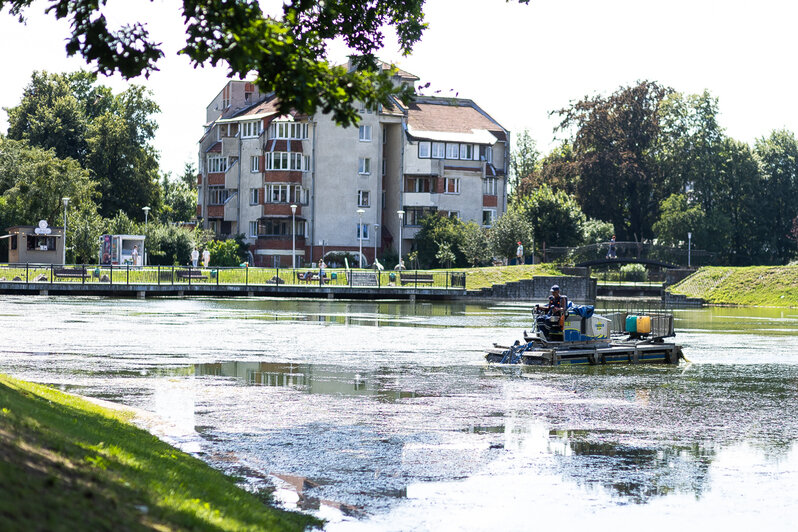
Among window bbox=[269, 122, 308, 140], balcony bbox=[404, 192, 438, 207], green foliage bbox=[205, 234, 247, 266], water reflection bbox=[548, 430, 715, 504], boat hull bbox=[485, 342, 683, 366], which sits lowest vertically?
water reflection bbox=[548, 430, 715, 504]

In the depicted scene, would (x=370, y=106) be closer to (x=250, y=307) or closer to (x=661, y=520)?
(x=661, y=520)

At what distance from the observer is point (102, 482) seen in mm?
8445

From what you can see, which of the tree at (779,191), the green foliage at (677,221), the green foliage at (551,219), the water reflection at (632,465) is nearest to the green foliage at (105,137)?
the green foliage at (551,219)

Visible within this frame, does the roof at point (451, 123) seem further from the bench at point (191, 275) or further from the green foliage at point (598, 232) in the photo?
the bench at point (191, 275)

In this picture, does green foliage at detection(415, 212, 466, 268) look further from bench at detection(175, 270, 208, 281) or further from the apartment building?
bench at detection(175, 270, 208, 281)

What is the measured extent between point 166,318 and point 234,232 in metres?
58.6

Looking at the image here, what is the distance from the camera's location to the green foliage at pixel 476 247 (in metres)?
86.6

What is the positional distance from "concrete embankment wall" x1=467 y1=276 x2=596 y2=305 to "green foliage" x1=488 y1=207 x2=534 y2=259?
10383 mm

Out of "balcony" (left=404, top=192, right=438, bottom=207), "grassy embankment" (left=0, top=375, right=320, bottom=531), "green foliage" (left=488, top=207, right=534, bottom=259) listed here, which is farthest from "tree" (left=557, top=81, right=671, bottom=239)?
"grassy embankment" (left=0, top=375, right=320, bottom=531)

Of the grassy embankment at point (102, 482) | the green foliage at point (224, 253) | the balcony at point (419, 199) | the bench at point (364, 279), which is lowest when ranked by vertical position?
the grassy embankment at point (102, 482)

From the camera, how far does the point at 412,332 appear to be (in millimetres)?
38125

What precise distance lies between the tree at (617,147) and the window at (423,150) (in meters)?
14.7

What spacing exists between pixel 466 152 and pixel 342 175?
42.0 ft

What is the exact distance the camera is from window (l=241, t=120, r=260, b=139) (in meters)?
96.9
